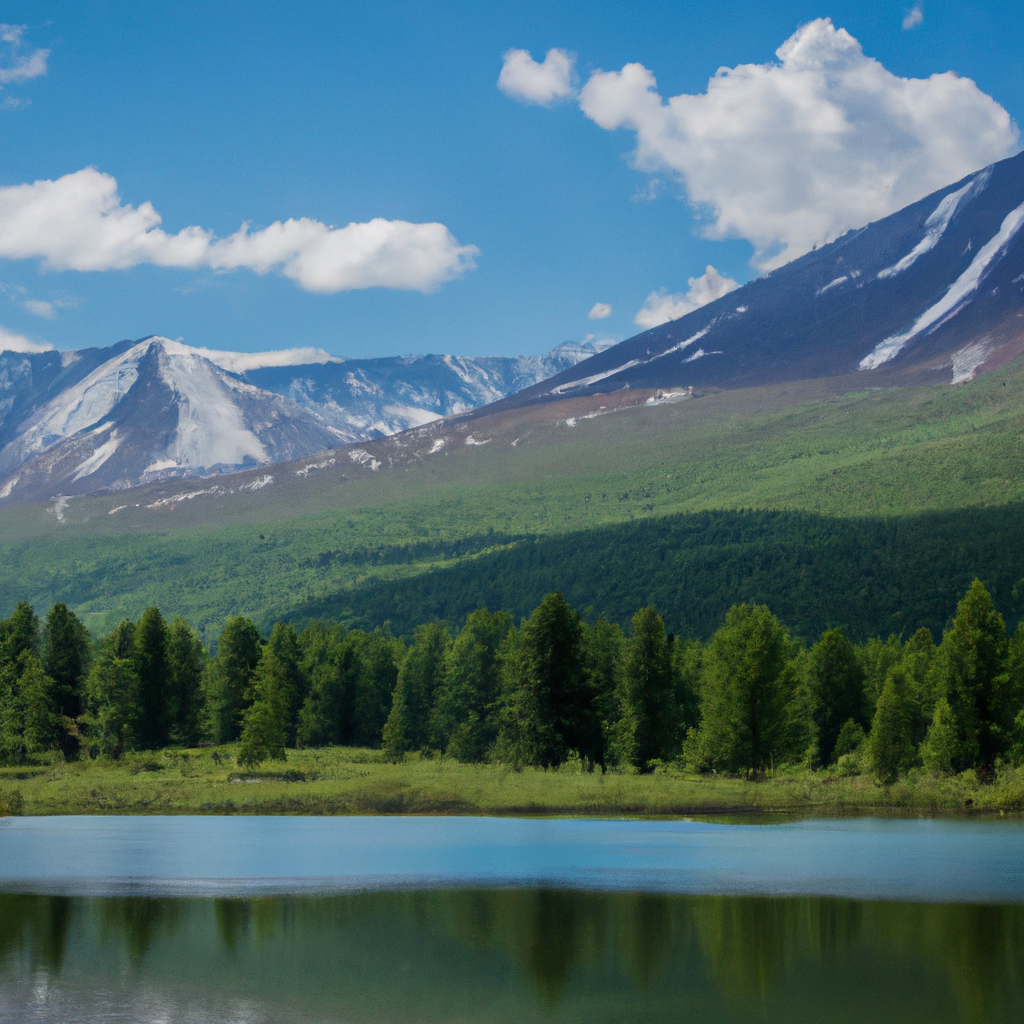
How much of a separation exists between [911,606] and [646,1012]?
163 metres

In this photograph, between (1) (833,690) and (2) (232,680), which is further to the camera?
(2) (232,680)

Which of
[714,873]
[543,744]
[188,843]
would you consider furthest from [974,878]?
[543,744]

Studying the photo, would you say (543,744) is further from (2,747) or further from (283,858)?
(2,747)

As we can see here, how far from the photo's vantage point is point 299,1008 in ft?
66.3

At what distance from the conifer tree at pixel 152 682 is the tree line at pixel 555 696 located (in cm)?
15

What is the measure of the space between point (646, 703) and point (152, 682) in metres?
36.3

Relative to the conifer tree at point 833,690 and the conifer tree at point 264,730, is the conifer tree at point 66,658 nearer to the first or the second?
the conifer tree at point 264,730

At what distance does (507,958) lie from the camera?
23.7 m

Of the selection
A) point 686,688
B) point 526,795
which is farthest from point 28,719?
point 686,688

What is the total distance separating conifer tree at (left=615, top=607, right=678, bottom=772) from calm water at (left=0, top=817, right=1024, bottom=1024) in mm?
24390

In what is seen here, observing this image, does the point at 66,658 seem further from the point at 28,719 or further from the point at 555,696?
the point at 555,696

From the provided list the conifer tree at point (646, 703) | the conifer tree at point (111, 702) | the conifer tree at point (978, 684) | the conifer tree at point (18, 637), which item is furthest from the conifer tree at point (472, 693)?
the conifer tree at point (978, 684)

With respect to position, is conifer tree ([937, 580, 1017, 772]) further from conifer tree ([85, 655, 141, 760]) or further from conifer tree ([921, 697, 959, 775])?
conifer tree ([85, 655, 141, 760])

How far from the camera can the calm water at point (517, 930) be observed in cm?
2062
